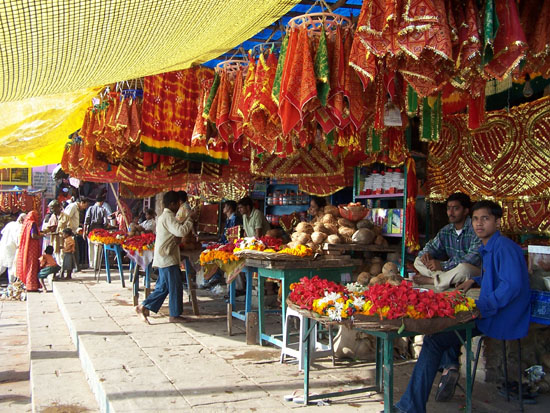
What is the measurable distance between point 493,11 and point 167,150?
429 cm

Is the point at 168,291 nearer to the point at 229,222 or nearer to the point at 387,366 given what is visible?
the point at 229,222

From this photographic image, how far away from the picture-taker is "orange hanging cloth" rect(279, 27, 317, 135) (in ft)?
12.6

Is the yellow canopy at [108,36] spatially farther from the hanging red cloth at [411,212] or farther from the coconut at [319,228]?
the hanging red cloth at [411,212]

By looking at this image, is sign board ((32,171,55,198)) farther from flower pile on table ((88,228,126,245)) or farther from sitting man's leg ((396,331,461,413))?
sitting man's leg ((396,331,461,413))

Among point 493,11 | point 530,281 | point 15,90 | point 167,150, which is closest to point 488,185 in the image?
point 530,281

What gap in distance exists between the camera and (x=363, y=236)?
6.52 m

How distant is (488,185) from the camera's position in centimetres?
562

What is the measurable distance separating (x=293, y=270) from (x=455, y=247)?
158 centimetres

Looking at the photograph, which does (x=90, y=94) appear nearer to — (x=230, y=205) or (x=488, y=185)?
(x=230, y=205)

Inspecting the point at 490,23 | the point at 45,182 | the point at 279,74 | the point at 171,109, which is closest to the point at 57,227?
the point at 171,109

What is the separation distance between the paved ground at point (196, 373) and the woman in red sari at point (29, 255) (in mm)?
3526

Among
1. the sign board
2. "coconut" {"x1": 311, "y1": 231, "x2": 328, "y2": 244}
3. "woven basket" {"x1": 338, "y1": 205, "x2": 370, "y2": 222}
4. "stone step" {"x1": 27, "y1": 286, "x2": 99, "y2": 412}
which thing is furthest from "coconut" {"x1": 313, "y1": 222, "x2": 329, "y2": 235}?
the sign board

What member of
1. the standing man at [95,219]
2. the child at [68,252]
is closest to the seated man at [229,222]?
the child at [68,252]

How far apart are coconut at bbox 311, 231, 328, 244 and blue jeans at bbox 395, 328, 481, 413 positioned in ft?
9.48
